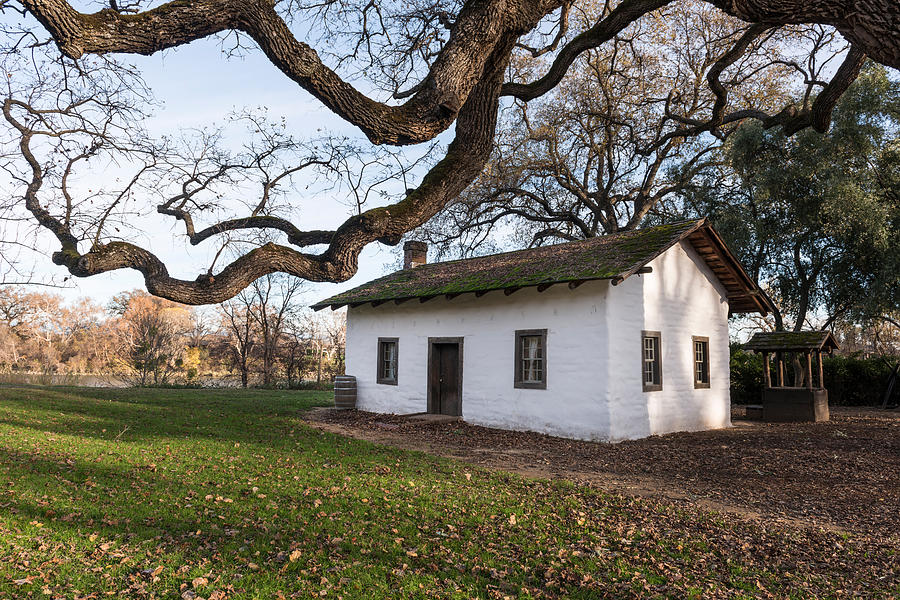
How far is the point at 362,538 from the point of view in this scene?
5.69m

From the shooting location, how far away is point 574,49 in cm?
740

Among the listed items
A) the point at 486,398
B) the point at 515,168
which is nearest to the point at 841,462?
the point at 486,398

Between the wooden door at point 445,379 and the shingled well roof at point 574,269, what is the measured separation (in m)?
1.63

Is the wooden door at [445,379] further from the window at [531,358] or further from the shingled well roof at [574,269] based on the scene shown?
the window at [531,358]

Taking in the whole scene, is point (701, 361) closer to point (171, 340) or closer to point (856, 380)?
point (856, 380)

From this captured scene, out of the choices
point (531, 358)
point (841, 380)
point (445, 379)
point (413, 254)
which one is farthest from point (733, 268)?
point (841, 380)

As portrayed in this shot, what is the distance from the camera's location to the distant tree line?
30266 millimetres

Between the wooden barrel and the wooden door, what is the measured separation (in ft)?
11.5

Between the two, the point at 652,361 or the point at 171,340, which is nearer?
the point at 652,361

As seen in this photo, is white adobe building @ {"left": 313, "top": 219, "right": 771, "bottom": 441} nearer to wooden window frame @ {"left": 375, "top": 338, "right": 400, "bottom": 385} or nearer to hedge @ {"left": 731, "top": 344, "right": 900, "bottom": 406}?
wooden window frame @ {"left": 375, "top": 338, "right": 400, "bottom": 385}

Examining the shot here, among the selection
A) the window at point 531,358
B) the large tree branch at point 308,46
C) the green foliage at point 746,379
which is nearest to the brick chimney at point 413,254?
the window at point 531,358

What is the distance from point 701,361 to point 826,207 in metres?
8.55

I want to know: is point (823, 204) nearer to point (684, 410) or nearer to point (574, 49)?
point (684, 410)

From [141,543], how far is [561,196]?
2451cm
